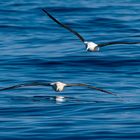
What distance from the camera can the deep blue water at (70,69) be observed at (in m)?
22.2

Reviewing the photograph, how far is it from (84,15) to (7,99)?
19.5 metres

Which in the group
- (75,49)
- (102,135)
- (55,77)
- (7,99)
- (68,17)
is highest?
(68,17)

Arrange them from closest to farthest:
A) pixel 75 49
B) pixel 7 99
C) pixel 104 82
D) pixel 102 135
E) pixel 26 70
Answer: pixel 102 135
pixel 7 99
pixel 104 82
pixel 26 70
pixel 75 49

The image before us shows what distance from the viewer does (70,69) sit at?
3092 cm

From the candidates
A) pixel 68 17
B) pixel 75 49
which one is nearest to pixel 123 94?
pixel 75 49

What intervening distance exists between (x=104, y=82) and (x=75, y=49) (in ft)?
21.2

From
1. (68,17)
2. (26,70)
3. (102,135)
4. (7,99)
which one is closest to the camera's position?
(102,135)

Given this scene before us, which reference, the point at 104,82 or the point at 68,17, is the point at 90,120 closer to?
the point at 104,82

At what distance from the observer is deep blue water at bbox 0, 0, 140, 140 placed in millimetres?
22250

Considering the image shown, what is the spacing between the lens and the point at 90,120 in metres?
22.9

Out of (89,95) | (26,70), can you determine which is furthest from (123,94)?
(26,70)

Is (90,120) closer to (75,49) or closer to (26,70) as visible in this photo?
(26,70)

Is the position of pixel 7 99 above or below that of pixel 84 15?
below

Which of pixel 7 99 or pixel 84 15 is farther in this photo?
pixel 84 15
